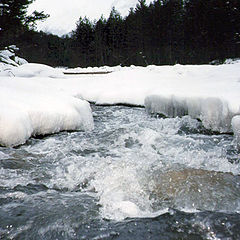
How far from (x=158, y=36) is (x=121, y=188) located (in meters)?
29.9

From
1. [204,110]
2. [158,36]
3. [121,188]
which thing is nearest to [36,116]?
[121,188]

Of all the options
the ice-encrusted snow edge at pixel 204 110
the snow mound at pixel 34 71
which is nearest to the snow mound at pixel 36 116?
the ice-encrusted snow edge at pixel 204 110

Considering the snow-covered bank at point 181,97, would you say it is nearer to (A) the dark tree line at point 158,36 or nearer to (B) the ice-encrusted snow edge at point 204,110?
(B) the ice-encrusted snow edge at point 204,110

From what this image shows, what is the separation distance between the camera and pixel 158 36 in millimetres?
30078

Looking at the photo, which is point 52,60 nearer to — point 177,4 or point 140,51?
point 140,51

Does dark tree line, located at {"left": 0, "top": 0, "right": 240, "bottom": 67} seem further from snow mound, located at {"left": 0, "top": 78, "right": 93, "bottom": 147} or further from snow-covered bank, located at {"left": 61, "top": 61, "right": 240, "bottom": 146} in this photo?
snow mound, located at {"left": 0, "top": 78, "right": 93, "bottom": 147}

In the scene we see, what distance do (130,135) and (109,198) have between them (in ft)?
6.94

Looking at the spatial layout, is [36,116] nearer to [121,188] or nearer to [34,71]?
[121,188]

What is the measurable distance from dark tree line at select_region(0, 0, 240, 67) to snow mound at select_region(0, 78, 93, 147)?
345 inches

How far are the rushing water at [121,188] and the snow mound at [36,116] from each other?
0.57 feet

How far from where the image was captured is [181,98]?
5.28 m

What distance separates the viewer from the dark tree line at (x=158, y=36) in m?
23.3

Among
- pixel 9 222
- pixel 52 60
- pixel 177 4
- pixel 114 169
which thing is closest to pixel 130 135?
pixel 114 169

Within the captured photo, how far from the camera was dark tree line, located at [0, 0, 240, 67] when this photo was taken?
916 inches
